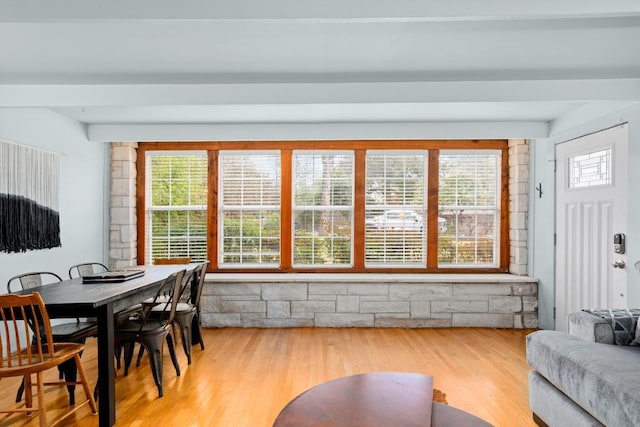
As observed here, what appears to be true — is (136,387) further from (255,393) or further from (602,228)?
(602,228)

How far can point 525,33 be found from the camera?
9.02 ft

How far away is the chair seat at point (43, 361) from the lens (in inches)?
100

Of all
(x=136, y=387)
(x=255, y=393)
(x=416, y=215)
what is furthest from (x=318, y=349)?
(x=416, y=215)

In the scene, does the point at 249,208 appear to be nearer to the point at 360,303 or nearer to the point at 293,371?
the point at 360,303

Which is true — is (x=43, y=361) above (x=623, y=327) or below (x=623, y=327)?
below

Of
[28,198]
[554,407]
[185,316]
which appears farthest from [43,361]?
[554,407]

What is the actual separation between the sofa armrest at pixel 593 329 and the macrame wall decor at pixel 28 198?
15.6 feet

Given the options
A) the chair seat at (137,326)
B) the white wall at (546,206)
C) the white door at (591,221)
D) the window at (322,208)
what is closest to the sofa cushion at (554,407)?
the white door at (591,221)

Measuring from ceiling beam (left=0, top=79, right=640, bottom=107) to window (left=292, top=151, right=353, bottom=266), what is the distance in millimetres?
2167

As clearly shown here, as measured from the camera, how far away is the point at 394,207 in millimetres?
5773

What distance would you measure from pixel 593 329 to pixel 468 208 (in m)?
3.16

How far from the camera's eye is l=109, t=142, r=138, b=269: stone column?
563cm

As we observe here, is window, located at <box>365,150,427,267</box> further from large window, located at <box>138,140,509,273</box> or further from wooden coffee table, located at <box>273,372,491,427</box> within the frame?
wooden coffee table, located at <box>273,372,491,427</box>

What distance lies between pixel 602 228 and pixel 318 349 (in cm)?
302
